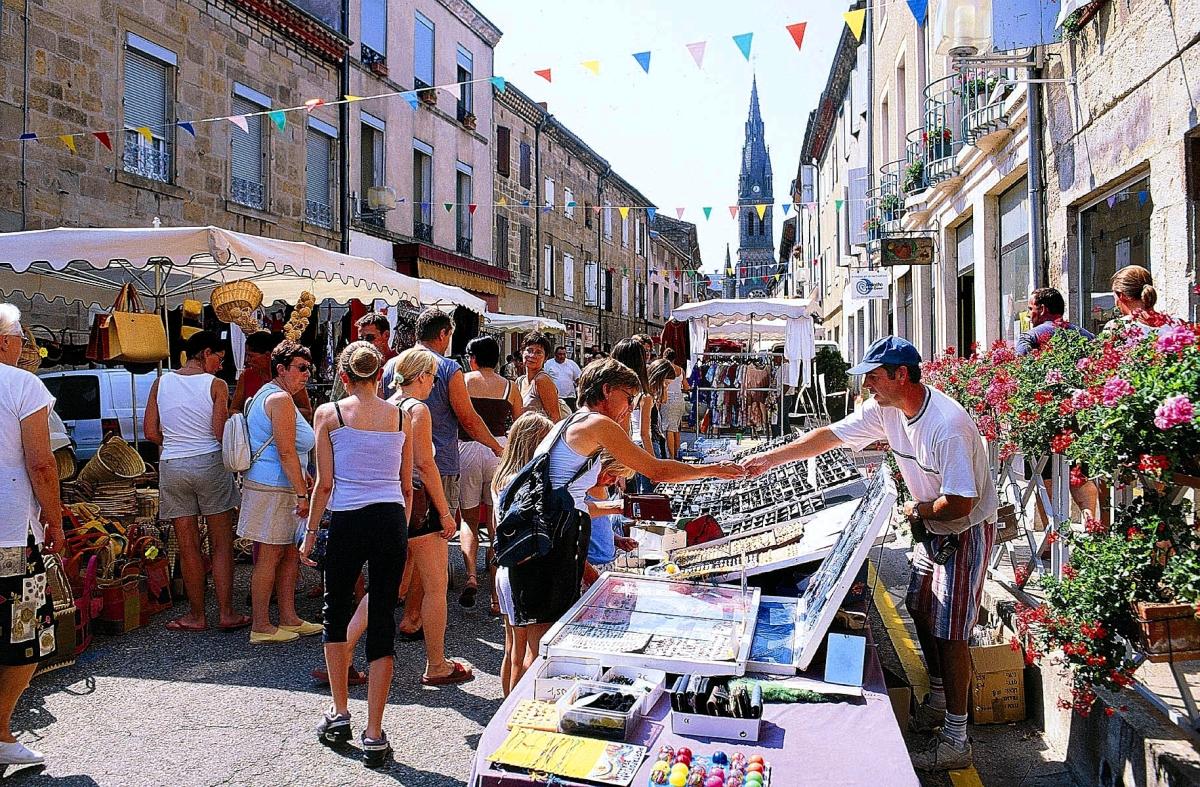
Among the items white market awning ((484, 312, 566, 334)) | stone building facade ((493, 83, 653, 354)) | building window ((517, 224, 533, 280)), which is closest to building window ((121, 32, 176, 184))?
white market awning ((484, 312, 566, 334))

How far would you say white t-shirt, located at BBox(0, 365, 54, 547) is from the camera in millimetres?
3484

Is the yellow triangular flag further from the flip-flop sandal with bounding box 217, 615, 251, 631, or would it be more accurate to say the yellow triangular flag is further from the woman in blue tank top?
the flip-flop sandal with bounding box 217, 615, 251, 631

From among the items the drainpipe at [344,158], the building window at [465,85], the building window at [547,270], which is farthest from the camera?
the building window at [547,270]

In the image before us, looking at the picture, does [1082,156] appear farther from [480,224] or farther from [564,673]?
[480,224]

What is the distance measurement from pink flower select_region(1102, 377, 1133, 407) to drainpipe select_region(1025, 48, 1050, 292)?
22.1 feet

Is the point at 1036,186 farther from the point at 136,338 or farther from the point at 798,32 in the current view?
the point at 136,338

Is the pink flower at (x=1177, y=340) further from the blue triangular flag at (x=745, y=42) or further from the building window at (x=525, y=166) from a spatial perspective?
the building window at (x=525, y=166)

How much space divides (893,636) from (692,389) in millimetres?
11425

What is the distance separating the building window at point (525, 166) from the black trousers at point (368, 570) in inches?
982

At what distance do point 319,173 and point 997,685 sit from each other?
624 inches

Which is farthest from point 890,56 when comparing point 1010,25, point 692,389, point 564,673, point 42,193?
point 564,673

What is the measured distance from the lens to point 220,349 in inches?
227

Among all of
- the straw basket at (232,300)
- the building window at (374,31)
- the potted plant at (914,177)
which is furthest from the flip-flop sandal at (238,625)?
the building window at (374,31)

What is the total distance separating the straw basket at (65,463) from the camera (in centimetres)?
616
